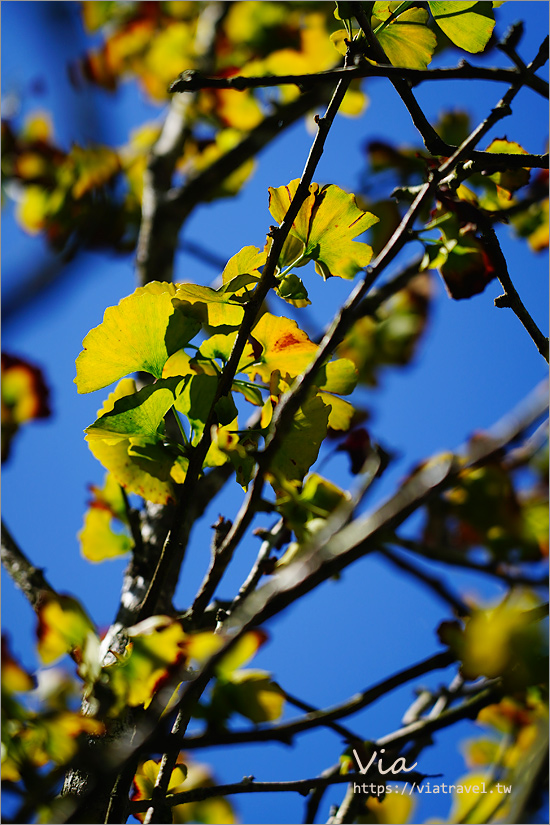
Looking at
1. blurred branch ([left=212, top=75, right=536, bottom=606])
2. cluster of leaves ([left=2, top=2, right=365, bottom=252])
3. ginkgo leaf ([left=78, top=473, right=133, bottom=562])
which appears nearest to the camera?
blurred branch ([left=212, top=75, right=536, bottom=606])

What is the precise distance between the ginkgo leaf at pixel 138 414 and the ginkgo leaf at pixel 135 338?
43mm

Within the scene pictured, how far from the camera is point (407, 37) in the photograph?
66 centimetres

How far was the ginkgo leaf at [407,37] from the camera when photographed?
25.6 inches

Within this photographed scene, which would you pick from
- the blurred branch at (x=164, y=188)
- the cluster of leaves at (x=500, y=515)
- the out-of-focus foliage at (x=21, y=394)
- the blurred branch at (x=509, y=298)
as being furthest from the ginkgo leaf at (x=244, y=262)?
the out-of-focus foliage at (x=21, y=394)

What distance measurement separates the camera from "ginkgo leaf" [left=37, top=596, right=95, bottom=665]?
0.62 metres

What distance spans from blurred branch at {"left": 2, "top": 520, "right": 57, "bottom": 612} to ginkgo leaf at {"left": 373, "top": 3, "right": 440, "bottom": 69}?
81 centimetres

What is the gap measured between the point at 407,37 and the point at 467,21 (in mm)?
88

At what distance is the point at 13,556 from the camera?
0.94 metres

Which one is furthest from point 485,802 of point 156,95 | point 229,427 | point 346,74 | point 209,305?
point 156,95

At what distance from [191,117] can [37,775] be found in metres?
1.73

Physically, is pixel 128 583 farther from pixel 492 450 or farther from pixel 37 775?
pixel 492 450

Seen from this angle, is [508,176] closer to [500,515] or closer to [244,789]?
[500,515]

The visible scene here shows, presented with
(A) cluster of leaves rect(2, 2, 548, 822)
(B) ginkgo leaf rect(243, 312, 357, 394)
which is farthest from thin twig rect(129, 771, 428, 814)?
(B) ginkgo leaf rect(243, 312, 357, 394)

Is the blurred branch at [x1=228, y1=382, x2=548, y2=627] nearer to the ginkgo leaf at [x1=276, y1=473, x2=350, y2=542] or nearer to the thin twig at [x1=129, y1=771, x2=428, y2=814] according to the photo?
the ginkgo leaf at [x1=276, y1=473, x2=350, y2=542]
